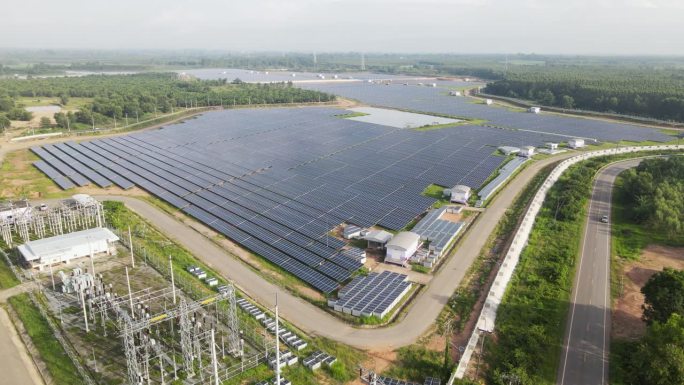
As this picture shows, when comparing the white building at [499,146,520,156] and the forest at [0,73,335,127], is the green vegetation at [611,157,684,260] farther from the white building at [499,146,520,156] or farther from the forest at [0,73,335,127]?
the forest at [0,73,335,127]

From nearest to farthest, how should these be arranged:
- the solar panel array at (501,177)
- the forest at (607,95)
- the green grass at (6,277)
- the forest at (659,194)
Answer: the green grass at (6,277) → the forest at (659,194) → the solar panel array at (501,177) → the forest at (607,95)

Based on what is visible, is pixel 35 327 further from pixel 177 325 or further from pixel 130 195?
pixel 130 195

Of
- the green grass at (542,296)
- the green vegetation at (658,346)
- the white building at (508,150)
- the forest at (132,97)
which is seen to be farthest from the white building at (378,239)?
the forest at (132,97)

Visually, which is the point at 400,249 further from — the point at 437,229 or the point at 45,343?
the point at 45,343

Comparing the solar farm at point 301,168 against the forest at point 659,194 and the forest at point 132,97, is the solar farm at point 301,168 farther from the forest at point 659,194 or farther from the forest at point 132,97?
the forest at point 659,194

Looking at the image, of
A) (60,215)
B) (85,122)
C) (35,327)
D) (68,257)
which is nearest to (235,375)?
(35,327)

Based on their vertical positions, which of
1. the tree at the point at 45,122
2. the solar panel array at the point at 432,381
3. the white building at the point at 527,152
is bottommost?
the solar panel array at the point at 432,381
